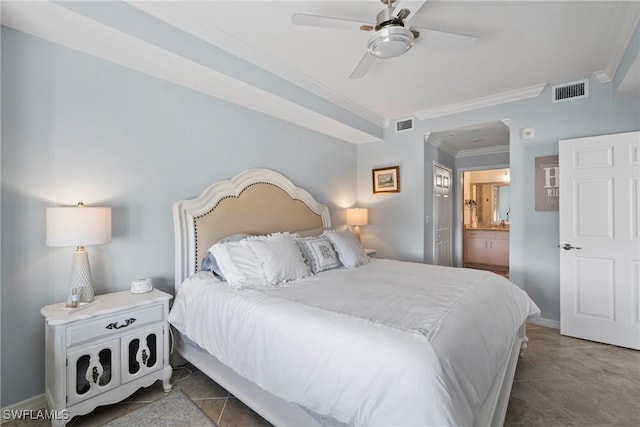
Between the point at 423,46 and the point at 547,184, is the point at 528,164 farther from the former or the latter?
the point at 423,46

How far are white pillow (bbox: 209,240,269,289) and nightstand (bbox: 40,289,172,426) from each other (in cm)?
45

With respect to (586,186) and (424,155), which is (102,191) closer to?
(424,155)

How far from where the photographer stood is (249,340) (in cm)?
167

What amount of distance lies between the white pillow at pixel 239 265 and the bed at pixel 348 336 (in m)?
0.06

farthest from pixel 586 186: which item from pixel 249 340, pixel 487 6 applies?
pixel 249 340

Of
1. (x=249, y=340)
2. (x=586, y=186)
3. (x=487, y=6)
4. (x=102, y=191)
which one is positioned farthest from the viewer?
(x=586, y=186)


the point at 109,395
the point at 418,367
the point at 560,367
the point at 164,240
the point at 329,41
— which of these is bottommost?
the point at 560,367

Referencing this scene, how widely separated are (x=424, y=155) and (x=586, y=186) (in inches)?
70.7

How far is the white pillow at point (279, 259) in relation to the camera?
2268 millimetres

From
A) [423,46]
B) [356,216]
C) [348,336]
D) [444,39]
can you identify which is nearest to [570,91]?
[423,46]

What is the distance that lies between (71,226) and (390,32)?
7.26 feet

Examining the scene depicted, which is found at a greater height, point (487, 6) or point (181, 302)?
point (487, 6)

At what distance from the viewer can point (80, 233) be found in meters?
1.75

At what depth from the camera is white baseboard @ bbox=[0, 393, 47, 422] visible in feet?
5.82
